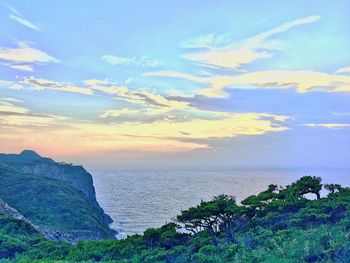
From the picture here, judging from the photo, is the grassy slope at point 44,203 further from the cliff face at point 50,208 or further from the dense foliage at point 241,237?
the dense foliage at point 241,237

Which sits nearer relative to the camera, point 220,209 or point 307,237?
point 307,237

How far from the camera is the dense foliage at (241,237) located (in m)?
20.1

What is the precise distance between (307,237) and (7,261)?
19.9 metres

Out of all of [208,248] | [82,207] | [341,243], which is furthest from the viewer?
[82,207]

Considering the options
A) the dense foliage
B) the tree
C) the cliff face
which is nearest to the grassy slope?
the cliff face

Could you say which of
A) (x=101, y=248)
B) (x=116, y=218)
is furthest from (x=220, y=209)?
(x=116, y=218)

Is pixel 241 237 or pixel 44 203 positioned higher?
pixel 241 237

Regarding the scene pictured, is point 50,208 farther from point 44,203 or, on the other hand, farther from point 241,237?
point 241,237

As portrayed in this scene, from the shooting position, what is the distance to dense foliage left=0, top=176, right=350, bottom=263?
2006 cm

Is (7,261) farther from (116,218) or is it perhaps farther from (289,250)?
(116,218)

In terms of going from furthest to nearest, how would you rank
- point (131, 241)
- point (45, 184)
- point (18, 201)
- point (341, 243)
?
point (45, 184)
point (18, 201)
point (131, 241)
point (341, 243)

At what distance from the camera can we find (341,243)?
62.4 feet

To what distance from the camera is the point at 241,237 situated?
84.2ft

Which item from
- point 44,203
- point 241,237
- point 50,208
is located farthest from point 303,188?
point 44,203
